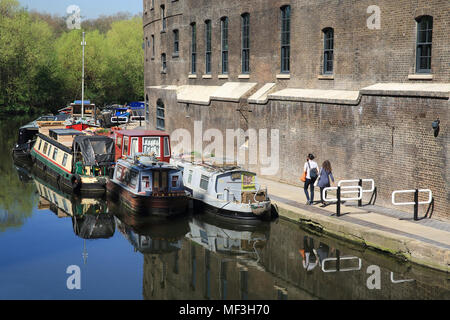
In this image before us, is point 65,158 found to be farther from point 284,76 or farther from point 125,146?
point 284,76

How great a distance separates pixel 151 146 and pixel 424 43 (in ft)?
35.5

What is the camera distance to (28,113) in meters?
70.9

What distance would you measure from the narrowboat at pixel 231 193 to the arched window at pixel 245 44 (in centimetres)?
905

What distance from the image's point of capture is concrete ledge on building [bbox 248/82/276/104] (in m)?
25.3

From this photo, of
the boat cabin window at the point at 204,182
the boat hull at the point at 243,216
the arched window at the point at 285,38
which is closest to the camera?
the boat hull at the point at 243,216

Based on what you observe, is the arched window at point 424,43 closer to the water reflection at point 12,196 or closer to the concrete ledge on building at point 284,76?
the concrete ledge on building at point 284,76

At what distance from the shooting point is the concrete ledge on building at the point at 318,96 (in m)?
20.5

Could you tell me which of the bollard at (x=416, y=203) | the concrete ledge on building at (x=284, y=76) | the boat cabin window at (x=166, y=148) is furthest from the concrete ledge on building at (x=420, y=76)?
the boat cabin window at (x=166, y=148)

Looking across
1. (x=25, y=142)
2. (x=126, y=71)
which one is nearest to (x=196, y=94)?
(x=25, y=142)

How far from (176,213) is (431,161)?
8.37 metres

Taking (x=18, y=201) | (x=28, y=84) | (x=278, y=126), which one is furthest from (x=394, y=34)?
(x=28, y=84)

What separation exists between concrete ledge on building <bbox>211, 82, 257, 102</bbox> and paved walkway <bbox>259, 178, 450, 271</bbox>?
7600mm

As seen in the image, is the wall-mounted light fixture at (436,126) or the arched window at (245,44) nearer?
the wall-mounted light fixture at (436,126)

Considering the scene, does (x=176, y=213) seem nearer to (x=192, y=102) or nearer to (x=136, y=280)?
(x=136, y=280)
